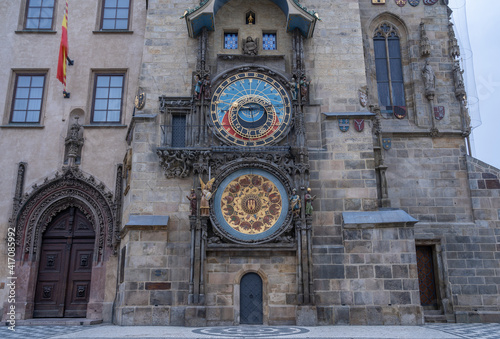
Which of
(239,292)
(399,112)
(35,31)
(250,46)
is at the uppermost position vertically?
(35,31)

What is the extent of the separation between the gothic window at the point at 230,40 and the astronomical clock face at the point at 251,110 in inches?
47.5

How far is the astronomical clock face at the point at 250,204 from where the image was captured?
42.1 feet

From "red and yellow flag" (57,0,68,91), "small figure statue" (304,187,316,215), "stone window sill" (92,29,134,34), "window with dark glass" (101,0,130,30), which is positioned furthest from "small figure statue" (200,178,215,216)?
"window with dark glass" (101,0,130,30)

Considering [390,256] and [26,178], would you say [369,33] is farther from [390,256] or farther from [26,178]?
[26,178]

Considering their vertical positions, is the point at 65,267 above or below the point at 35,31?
below

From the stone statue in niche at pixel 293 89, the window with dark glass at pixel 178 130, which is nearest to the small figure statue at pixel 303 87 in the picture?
the stone statue in niche at pixel 293 89

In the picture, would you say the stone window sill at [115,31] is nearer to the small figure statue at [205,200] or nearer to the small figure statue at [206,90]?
the small figure statue at [206,90]

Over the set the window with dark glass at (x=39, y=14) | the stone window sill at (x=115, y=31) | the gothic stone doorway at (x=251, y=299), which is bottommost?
the gothic stone doorway at (x=251, y=299)

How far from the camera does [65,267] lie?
15055 millimetres

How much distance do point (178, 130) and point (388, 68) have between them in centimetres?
803

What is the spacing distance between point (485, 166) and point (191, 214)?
9.83 metres

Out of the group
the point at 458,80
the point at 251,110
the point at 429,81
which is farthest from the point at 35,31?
the point at 458,80

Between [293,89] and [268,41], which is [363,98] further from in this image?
[268,41]

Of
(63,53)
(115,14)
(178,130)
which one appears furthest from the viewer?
(115,14)
